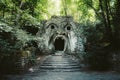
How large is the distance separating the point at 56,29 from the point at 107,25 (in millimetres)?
9303

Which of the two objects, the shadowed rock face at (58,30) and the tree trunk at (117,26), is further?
the shadowed rock face at (58,30)

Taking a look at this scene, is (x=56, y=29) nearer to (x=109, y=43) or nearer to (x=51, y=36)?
(x=51, y=36)

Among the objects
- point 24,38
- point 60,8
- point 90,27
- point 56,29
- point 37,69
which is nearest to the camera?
point 24,38

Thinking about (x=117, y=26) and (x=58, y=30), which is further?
(x=58, y=30)

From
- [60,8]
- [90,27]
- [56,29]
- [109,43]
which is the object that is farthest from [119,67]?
[60,8]

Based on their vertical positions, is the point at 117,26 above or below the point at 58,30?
below

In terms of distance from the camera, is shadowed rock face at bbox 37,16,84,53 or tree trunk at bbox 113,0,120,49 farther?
shadowed rock face at bbox 37,16,84,53

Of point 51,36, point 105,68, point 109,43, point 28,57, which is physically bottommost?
point 105,68

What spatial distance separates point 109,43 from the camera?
16.1m

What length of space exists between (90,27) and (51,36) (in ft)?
31.2

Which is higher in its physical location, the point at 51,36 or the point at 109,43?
the point at 51,36

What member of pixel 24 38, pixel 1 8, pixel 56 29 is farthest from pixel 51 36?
pixel 24 38

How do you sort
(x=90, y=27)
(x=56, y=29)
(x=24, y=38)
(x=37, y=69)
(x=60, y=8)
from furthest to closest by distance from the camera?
(x=60, y=8)
(x=56, y=29)
(x=90, y=27)
(x=37, y=69)
(x=24, y=38)

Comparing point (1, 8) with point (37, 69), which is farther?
point (1, 8)
